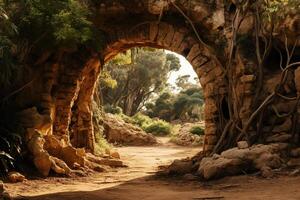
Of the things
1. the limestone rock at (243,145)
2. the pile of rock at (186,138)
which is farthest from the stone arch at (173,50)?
the pile of rock at (186,138)

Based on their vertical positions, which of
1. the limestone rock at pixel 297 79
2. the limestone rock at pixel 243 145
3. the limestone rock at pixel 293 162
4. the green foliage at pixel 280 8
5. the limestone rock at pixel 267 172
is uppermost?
the green foliage at pixel 280 8

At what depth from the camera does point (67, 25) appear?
7.73 meters

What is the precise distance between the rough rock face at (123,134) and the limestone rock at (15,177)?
11.2 meters

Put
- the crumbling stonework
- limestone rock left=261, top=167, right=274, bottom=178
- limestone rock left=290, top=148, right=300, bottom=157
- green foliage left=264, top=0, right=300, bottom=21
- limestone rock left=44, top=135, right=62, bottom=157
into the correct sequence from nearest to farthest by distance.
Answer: limestone rock left=261, top=167, right=274, bottom=178
limestone rock left=290, top=148, right=300, bottom=157
green foliage left=264, top=0, right=300, bottom=21
the crumbling stonework
limestone rock left=44, top=135, right=62, bottom=157

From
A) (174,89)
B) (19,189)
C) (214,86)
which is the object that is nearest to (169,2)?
(214,86)

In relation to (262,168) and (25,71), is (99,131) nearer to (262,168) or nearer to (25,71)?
(25,71)

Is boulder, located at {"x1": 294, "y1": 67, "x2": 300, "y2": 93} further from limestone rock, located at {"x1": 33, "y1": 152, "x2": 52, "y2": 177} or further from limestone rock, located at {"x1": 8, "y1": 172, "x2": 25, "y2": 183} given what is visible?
limestone rock, located at {"x1": 8, "y1": 172, "x2": 25, "y2": 183}

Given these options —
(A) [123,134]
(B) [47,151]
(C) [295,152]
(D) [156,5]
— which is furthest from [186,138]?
(C) [295,152]

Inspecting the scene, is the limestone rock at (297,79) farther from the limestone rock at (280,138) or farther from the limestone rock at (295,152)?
the limestone rock at (295,152)

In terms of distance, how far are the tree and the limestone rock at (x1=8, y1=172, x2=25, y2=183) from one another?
2157 centimetres

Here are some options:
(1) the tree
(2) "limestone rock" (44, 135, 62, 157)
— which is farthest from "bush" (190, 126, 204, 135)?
(2) "limestone rock" (44, 135, 62, 157)

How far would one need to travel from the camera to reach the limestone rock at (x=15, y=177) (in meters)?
6.97

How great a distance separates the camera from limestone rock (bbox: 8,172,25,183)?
22.9 ft

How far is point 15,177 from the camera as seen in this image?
700 centimetres
